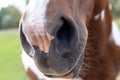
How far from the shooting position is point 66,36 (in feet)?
3.79

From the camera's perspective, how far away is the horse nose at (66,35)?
44.4 inches

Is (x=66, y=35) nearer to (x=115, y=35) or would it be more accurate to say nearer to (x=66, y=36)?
(x=66, y=36)

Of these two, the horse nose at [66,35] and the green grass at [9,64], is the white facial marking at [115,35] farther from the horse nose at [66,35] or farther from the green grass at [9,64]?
the green grass at [9,64]

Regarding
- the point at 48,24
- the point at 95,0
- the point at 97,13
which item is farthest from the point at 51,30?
the point at 97,13

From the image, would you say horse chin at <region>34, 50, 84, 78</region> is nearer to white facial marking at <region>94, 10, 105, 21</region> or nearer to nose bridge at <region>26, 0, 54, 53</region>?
nose bridge at <region>26, 0, 54, 53</region>

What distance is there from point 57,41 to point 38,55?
8 cm

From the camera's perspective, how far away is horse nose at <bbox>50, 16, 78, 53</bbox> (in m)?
1.13

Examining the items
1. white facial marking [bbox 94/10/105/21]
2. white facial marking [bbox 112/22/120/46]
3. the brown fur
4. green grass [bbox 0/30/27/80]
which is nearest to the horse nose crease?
the brown fur

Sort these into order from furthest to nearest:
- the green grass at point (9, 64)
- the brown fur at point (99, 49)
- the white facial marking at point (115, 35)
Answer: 1. the green grass at point (9, 64)
2. the white facial marking at point (115, 35)
3. the brown fur at point (99, 49)

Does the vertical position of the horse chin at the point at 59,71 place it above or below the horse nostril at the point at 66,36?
below

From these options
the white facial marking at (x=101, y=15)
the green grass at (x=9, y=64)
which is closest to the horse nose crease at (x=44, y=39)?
the white facial marking at (x=101, y=15)

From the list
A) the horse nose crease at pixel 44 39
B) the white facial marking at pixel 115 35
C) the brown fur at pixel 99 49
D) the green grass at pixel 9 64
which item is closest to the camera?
the horse nose crease at pixel 44 39

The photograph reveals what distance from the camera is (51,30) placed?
1.11m

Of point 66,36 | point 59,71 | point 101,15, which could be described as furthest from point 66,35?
point 101,15
